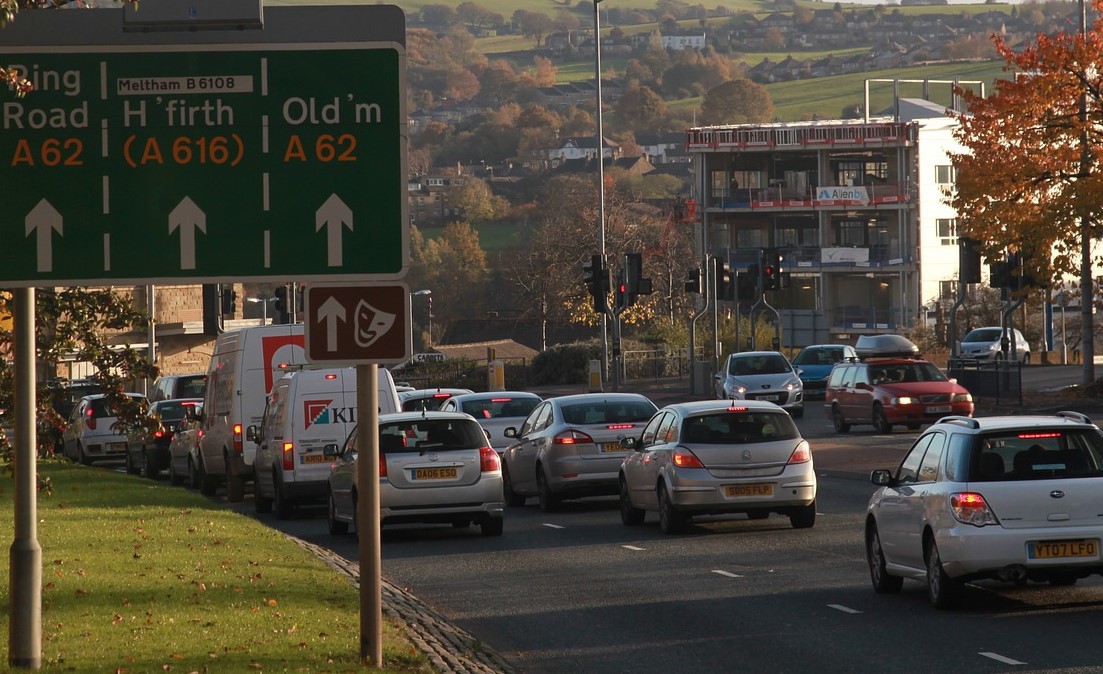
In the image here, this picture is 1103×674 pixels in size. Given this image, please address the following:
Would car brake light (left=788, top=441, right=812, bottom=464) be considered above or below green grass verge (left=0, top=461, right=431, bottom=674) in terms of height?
above

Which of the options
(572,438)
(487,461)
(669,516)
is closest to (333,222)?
(669,516)

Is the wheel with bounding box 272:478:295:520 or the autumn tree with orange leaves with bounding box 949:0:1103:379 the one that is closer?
the wheel with bounding box 272:478:295:520

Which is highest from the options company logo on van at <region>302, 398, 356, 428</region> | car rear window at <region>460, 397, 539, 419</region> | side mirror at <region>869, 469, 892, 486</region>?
company logo on van at <region>302, 398, 356, 428</region>

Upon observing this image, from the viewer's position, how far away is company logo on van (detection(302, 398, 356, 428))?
24328 mm

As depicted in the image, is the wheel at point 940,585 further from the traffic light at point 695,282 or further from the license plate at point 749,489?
the traffic light at point 695,282

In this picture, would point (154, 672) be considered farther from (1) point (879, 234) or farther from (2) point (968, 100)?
(1) point (879, 234)

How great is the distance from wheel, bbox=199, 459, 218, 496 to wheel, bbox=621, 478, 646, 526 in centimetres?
1027

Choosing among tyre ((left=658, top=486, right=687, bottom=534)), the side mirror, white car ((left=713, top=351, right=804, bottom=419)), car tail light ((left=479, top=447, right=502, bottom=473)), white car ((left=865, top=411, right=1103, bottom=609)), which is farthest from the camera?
white car ((left=713, top=351, right=804, bottom=419))

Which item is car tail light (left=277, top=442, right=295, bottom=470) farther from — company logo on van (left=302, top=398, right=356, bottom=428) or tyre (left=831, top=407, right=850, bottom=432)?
tyre (left=831, top=407, right=850, bottom=432)

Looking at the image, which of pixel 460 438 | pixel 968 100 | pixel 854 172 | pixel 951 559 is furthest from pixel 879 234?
pixel 951 559

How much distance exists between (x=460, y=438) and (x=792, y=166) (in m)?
87.6

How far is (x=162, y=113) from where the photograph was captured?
34.4ft

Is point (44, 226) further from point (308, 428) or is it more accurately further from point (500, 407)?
point (500, 407)

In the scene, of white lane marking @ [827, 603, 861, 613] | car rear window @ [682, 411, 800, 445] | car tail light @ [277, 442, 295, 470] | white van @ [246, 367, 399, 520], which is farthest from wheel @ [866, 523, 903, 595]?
car tail light @ [277, 442, 295, 470]
